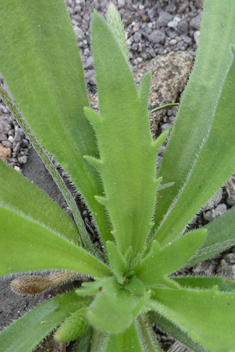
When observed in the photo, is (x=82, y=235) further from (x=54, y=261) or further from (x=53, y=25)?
(x=53, y=25)

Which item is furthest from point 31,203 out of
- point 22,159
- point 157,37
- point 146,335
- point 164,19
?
point 164,19

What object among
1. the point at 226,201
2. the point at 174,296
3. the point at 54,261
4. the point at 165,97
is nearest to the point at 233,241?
the point at 174,296

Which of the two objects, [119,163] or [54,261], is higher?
[119,163]

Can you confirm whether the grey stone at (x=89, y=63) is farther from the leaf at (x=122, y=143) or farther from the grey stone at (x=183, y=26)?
the leaf at (x=122, y=143)

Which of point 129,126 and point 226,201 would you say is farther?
point 226,201

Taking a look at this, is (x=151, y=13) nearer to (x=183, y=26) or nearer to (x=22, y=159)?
(x=183, y=26)

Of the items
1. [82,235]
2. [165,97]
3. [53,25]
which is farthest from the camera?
[165,97]

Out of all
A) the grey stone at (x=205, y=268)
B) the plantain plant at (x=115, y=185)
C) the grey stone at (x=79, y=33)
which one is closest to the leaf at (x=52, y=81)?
the plantain plant at (x=115, y=185)

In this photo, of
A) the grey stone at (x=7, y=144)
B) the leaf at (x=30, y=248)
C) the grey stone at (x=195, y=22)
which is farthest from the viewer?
the grey stone at (x=195, y=22)
